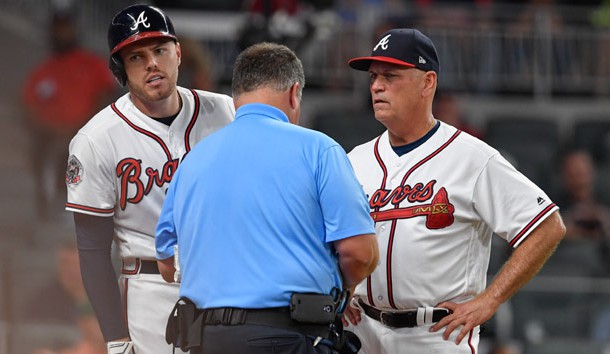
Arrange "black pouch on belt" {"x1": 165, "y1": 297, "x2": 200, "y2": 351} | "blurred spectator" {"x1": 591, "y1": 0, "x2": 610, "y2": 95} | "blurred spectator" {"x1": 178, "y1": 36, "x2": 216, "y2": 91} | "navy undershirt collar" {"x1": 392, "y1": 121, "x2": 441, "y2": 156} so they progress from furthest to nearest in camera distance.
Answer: "blurred spectator" {"x1": 591, "y1": 0, "x2": 610, "y2": 95}
"blurred spectator" {"x1": 178, "y1": 36, "x2": 216, "y2": 91}
"navy undershirt collar" {"x1": 392, "y1": 121, "x2": 441, "y2": 156}
"black pouch on belt" {"x1": 165, "y1": 297, "x2": 200, "y2": 351}

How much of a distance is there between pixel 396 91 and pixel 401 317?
→ 93cm

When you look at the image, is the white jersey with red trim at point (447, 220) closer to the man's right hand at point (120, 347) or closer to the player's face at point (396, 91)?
the player's face at point (396, 91)

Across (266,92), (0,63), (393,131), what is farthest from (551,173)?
(266,92)

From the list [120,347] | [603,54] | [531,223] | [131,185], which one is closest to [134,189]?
[131,185]

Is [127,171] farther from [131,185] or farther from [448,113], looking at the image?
[448,113]

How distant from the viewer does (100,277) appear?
4.46 meters

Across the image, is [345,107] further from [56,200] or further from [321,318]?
[321,318]

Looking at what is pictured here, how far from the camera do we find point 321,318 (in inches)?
150

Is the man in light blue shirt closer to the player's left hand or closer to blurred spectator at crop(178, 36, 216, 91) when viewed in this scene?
the player's left hand

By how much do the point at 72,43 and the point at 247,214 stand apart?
21.7ft

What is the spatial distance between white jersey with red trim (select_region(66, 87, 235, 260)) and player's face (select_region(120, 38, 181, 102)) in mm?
165

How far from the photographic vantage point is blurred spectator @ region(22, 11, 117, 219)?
31.8 ft

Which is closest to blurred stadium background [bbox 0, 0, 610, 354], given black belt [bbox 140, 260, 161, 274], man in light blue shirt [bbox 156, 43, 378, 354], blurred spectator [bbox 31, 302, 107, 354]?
blurred spectator [bbox 31, 302, 107, 354]

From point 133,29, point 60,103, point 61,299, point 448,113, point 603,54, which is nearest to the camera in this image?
point 133,29
